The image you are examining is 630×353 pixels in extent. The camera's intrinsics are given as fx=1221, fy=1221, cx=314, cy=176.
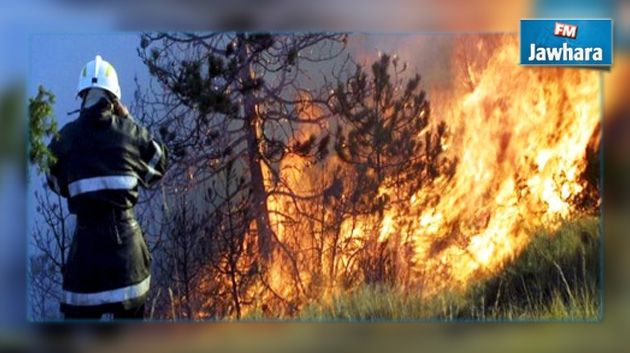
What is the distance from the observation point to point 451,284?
781 cm

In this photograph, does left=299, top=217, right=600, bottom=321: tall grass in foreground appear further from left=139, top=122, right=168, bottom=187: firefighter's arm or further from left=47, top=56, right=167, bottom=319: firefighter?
left=139, top=122, right=168, bottom=187: firefighter's arm

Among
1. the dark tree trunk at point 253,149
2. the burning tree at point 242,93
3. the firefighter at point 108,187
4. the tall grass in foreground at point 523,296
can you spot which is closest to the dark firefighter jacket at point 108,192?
the firefighter at point 108,187

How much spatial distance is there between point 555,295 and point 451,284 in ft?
2.21

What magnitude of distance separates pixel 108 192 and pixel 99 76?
74cm

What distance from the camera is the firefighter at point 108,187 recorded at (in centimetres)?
786

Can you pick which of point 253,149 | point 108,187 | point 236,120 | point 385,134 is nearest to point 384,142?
point 385,134

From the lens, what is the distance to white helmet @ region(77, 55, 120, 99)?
7805 millimetres

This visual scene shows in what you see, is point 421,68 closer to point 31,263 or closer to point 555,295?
point 555,295

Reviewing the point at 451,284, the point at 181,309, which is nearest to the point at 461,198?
the point at 451,284

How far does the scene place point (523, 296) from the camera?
7820 millimetres

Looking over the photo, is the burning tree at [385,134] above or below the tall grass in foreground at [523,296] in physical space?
above

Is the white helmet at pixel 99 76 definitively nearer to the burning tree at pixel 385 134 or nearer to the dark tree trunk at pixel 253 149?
the dark tree trunk at pixel 253 149

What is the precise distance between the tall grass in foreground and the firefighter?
116 centimetres

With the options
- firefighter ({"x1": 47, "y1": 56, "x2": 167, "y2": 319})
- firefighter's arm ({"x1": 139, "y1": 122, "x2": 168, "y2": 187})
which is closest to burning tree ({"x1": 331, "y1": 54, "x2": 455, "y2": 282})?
firefighter's arm ({"x1": 139, "y1": 122, "x2": 168, "y2": 187})
